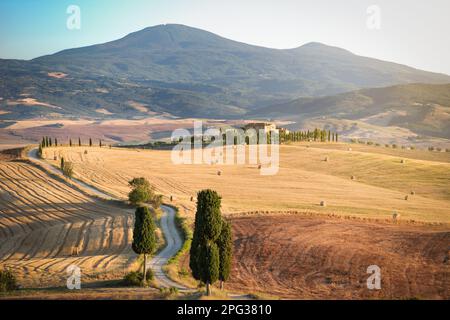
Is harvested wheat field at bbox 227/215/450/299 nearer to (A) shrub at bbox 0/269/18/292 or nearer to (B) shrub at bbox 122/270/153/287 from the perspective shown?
(B) shrub at bbox 122/270/153/287

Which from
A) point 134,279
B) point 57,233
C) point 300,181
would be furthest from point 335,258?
point 300,181

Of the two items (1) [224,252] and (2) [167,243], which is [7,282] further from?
(2) [167,243]

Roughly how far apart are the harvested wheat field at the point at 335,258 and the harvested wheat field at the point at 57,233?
9729mm

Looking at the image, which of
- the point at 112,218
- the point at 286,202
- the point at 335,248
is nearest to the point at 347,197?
the point at 286,202

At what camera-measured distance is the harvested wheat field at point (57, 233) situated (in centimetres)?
3500

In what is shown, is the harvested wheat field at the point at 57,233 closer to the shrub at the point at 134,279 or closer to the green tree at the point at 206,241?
the shrub at the point at 134,279

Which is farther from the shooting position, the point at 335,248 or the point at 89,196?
the point at 89,196

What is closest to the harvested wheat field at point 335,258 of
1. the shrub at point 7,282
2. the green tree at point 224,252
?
the green tree at point 224,252

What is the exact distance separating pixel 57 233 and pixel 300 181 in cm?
4264

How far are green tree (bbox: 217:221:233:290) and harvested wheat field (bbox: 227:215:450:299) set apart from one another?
252cm

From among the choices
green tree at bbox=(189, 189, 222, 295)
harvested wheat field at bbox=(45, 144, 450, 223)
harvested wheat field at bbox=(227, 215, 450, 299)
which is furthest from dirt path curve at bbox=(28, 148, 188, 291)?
harvested wheat field at bbox=(227, 215, 450, 299)
